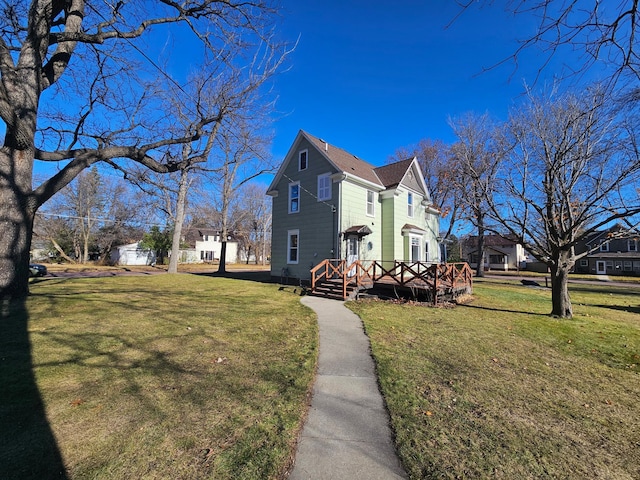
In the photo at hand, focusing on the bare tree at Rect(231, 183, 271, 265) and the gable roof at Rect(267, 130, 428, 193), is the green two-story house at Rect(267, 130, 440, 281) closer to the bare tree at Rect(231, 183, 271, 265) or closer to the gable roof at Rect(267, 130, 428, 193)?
the gable roof at Rect(267, 130, 428, 193)

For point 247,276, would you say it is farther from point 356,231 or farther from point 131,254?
point 131,254

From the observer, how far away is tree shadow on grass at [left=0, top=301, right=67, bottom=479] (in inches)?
80.6

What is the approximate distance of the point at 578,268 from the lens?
43.5 meters

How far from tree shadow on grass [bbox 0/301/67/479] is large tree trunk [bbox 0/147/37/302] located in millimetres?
3982

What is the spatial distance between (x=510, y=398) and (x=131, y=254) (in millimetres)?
42614

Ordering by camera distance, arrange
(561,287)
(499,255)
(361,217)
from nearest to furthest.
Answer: (561,287) → (361,217) → (499,255)

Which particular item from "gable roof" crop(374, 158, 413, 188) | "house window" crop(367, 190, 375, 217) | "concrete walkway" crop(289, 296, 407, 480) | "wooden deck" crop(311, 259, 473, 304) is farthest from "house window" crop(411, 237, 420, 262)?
"concrete walkway" crop(289, 296, 407, 480)

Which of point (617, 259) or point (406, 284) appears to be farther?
point (617, 259)

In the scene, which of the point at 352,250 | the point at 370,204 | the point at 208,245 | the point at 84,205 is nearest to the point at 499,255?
the point at 370,204

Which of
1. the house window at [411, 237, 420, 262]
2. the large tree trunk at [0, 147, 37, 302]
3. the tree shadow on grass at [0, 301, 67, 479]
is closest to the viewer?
the tree shadow on grass at [0, 301, 67, 479]

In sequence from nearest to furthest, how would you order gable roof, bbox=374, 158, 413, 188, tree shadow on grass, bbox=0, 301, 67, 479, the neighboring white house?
tree shadow on grass, bbox=0, 301, 67, 479 < gable roof, bbox=374, 158, 413, 188 < the neighboring white house

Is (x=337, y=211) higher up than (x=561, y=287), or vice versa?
(x=337, y=211)

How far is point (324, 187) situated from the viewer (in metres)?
15.0

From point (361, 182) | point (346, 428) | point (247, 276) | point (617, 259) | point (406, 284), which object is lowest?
point (346, 428)
